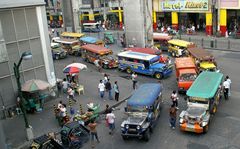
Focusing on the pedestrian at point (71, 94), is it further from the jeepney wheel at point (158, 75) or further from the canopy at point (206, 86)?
the canopy at point (206, 86)

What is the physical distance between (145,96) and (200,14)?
119 feet

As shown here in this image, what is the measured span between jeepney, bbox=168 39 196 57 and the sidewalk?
30.5 ft

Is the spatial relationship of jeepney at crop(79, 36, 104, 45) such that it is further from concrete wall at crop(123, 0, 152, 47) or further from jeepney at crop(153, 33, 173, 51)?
jeepney at crop(153, 33, 173, 51)

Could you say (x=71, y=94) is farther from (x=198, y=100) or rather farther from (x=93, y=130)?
(x=198, y=100)

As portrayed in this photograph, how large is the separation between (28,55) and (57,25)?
59.4m

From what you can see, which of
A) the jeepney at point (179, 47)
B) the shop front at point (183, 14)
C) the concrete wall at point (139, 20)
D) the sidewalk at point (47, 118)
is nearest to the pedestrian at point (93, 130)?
the sidewalk at point (47, 118)

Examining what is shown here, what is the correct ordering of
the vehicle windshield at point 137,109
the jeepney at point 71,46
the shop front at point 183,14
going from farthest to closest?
1. the shop front at point 183,14
2. the jeepney at point 71,46
3. the vehicle windshield at point 137,109

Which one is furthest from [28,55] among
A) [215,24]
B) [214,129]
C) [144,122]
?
[215,24]

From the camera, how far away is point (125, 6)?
43.5m

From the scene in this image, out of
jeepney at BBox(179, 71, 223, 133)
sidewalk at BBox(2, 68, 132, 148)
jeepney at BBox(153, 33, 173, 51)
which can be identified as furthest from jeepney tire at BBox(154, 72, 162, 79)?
jeepney at BBox(153, 33, 173, 51)

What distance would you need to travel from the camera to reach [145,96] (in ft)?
68.1

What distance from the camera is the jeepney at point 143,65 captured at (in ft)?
102

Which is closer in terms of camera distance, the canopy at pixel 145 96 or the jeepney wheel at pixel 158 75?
the canopy at pixel 145 96

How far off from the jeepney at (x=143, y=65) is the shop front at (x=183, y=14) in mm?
20173
